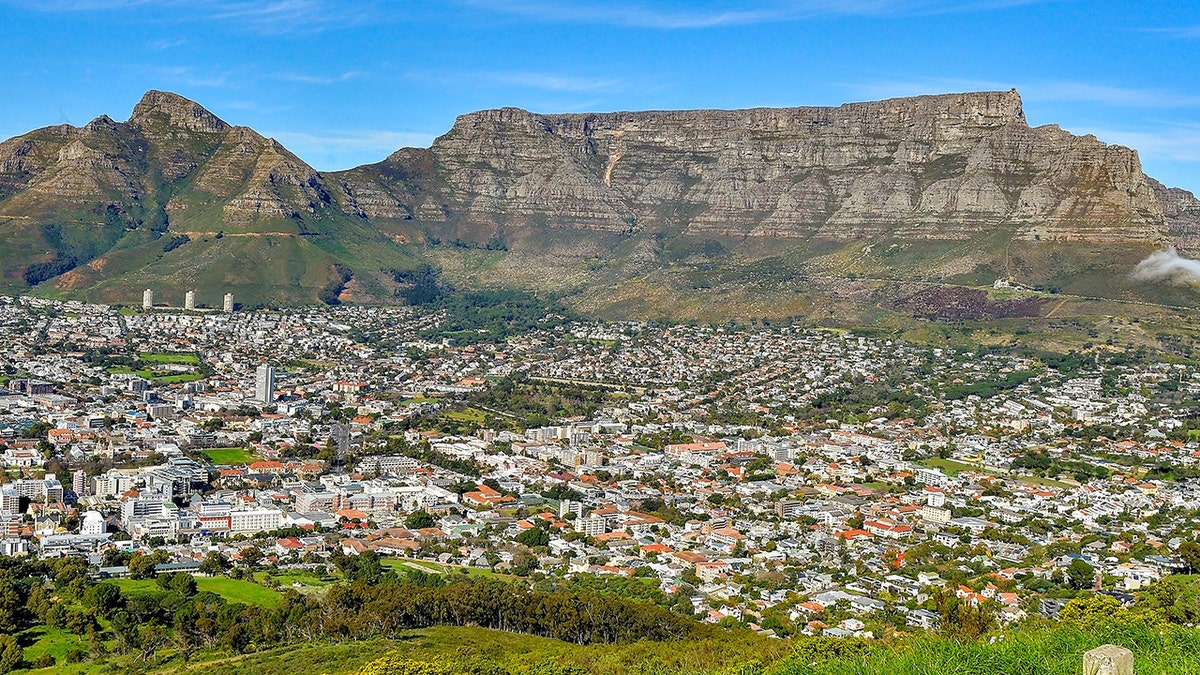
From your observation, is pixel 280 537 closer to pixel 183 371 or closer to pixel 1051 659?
pixel 1051 659

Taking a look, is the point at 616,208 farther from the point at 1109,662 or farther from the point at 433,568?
the point at 1109,662

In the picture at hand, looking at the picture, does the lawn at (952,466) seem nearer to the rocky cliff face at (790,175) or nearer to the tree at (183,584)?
the tree at (183,584)

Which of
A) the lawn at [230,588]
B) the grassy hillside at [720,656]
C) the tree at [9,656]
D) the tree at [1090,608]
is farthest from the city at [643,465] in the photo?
the tree at [9,656]

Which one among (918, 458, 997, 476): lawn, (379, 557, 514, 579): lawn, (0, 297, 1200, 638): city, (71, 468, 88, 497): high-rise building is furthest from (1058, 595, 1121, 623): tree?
(71, 468, 88, 497): high-rise building

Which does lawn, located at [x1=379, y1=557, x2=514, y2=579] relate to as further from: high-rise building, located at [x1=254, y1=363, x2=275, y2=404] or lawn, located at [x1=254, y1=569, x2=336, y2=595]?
high-rise building, located at [x1=254, y1=363, x2=275, y2=404]

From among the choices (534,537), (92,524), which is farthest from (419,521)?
(92,524)

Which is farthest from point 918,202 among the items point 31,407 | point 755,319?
point 31,407
